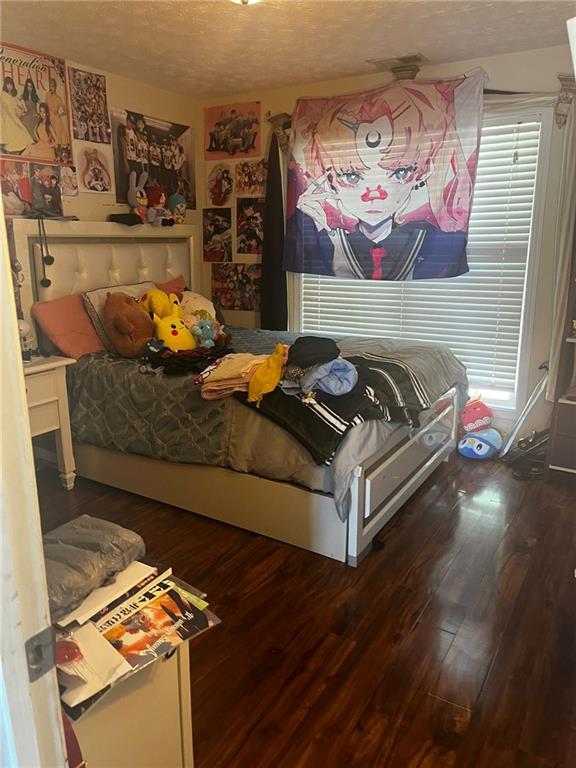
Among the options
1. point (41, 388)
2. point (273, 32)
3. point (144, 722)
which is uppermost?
point (273, 32)

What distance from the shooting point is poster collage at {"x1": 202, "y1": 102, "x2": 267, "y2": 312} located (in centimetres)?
420

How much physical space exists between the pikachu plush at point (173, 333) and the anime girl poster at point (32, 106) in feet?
3.82

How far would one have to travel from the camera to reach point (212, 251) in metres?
4.54

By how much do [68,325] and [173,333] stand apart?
1.95ft

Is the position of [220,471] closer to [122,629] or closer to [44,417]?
[44,417]

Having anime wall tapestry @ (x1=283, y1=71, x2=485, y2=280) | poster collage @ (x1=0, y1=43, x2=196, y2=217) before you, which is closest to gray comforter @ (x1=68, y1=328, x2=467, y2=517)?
anime wall tapestry @ (x1=283, y1=71, x2=485, y2=280)

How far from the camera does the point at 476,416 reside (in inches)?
144

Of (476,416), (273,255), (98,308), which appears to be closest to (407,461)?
(476,416)

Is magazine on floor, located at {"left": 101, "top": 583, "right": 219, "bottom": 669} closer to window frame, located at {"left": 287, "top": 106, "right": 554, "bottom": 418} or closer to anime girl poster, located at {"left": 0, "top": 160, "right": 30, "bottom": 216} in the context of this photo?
anime girl poster, located at {"left": 0, "top": 160, "right": 30, "bottom": 216}

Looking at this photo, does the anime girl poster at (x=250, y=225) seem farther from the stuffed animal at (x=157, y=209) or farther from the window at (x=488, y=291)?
the window at (x=488, y=291)

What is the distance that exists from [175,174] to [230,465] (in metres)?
2.60

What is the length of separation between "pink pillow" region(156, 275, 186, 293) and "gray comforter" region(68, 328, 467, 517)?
874 millimetres

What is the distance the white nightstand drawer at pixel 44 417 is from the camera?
286 centimetres

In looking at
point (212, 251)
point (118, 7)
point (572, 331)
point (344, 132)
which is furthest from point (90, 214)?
point (572, 331)
